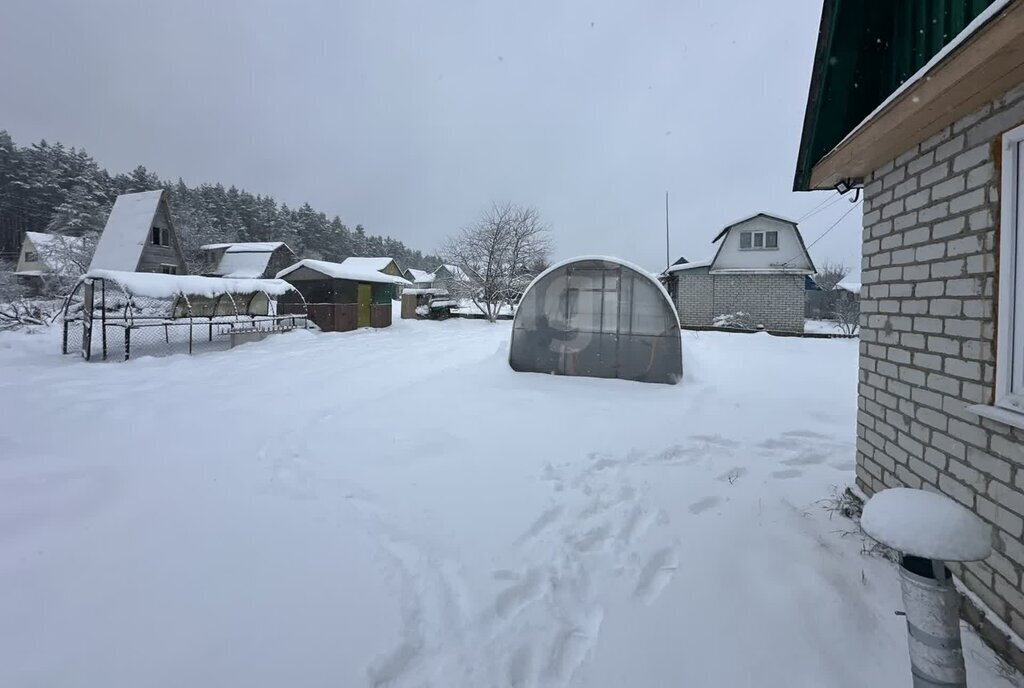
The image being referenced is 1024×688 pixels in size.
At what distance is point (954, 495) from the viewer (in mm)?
2455

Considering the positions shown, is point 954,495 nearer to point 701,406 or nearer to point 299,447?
point 701,406

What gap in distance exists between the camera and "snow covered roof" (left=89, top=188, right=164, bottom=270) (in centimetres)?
2200

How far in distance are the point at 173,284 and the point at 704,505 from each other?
1493cm

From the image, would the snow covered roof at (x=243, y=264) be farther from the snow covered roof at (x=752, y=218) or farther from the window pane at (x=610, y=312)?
the window pane at (x=610, y=312)

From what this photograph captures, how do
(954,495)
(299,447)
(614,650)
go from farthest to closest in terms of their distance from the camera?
(299,447)
(954,495)
(614,650)

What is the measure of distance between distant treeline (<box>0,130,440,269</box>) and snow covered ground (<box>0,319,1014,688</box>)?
39.9 meters

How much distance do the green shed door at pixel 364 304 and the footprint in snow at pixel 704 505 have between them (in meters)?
18.8

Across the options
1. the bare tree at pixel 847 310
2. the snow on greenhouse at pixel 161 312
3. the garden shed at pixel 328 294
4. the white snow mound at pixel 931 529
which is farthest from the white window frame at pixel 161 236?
the bare tree at pixel 847 310

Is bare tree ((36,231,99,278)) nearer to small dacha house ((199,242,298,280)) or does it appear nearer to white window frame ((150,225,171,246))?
white window frame ((150,225,171,246))

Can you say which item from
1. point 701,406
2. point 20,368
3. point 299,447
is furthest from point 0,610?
point 20,368

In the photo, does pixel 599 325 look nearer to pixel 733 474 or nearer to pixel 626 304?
pixel 626 304

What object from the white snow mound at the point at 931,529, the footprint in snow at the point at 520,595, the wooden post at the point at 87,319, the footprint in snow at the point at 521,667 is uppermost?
the wooden post at the point at 87,319

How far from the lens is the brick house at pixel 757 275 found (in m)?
20.1

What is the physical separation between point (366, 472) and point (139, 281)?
11.9 m
